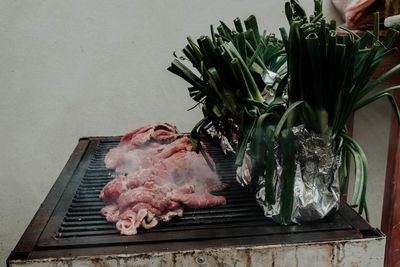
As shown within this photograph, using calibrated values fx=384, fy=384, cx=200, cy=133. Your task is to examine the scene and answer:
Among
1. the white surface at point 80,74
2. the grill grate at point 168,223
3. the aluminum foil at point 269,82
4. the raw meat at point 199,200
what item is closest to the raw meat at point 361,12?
the white surface at point 80,74

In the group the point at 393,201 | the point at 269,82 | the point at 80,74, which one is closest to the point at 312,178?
the point at 269,82

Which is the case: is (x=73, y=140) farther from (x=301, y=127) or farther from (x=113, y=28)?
(x=301, y=127)

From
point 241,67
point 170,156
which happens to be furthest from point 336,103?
point 170,156

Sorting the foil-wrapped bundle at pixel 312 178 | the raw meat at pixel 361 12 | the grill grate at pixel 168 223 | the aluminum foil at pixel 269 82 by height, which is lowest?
the grill grate at pixel 168 223

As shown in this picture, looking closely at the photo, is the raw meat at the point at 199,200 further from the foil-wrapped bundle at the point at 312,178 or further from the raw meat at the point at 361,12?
the raw meat at the point at 361,12

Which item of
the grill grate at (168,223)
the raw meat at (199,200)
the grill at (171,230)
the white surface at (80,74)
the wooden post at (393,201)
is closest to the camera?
the grill at (171,230)

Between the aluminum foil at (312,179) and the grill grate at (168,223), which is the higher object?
the aluminum foil at (312,179)

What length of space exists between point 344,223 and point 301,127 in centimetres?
35

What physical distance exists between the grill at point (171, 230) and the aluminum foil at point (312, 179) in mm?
49

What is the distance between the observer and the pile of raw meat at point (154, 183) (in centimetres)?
133

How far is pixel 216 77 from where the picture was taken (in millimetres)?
1338

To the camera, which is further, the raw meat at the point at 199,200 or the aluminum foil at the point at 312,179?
the raw meat at the point at 199,200

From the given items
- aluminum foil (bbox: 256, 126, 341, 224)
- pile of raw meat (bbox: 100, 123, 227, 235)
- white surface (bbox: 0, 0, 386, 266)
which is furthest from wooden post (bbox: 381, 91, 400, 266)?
white surface (bbox: 0, 0, 386, 266)

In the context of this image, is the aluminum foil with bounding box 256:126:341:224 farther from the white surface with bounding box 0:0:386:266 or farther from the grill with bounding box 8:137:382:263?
the white surface with bounding box 0:0:386:266
